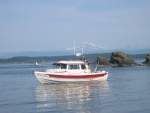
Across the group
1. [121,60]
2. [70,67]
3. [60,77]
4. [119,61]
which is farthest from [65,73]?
[121,60]

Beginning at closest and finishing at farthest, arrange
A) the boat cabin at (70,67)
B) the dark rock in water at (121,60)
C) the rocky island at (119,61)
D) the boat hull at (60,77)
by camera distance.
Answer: the boat hull at (60,77) < the boat cabin at (70,67) < the rocky island at (119,61) < the dark rock in water at (121,60)

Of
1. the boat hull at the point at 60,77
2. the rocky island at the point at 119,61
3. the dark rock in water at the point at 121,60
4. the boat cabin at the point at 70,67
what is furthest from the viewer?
the dark rock in water at the point at 121,60

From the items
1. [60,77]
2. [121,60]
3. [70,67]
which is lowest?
[60,77]

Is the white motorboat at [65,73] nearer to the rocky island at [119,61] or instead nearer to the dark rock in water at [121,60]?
the rocky island at [119,61]

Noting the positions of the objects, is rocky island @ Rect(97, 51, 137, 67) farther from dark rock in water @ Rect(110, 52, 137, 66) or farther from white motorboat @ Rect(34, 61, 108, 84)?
white motorboat @ Rect(34, 61, 108, 84)

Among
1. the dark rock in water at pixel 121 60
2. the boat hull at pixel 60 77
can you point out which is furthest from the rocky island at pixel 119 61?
the boat hull at pixel 60 77

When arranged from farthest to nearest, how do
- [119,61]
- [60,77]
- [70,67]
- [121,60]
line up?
[121,60] → [119,61] → [70,67] → [60,77]

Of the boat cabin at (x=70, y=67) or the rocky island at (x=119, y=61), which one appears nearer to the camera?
the boat cabin at (x=70, y=67)

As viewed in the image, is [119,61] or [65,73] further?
[119,61]

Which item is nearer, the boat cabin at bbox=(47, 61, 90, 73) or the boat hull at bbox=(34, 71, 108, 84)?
the boat hull at bbox=(34, 71, 108, 84)

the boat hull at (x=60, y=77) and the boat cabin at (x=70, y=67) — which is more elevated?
the boat cabin at (x=70, y=67)

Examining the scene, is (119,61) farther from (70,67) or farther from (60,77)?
(60,77)

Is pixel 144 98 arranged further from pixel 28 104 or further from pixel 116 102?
pixel 28 104

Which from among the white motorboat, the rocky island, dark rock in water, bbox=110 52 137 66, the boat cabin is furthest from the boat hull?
dark rock in water, bbox=110 52 137 66
